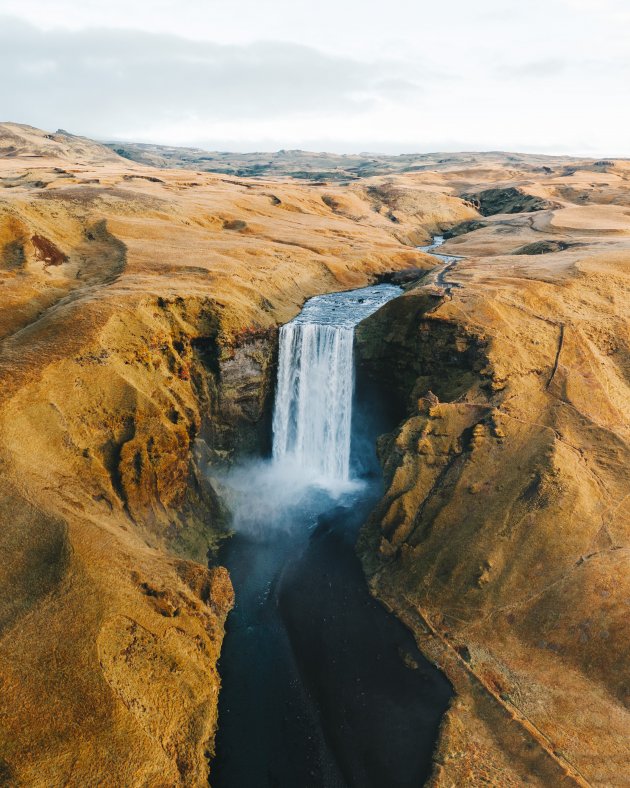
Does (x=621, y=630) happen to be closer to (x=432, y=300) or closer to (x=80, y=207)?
(x=432, y=300)

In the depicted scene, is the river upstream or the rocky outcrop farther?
the rocky outcrop

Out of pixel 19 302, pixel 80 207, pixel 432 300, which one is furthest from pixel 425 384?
pixel 80 207

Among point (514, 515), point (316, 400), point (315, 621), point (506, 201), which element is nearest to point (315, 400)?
point (316, 400)

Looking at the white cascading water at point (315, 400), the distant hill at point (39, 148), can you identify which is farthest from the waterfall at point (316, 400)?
the distant hill at point (39, 148)

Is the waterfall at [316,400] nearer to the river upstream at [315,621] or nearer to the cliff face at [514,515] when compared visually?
the river upstream at [315,621]

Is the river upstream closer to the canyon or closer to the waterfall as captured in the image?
the waterfall

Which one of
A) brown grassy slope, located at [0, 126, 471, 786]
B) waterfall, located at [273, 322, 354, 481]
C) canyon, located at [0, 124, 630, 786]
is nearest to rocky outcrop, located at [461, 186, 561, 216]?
canyon, located at [0, 124, 630, 786]

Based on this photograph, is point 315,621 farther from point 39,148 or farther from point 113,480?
point 39,148
